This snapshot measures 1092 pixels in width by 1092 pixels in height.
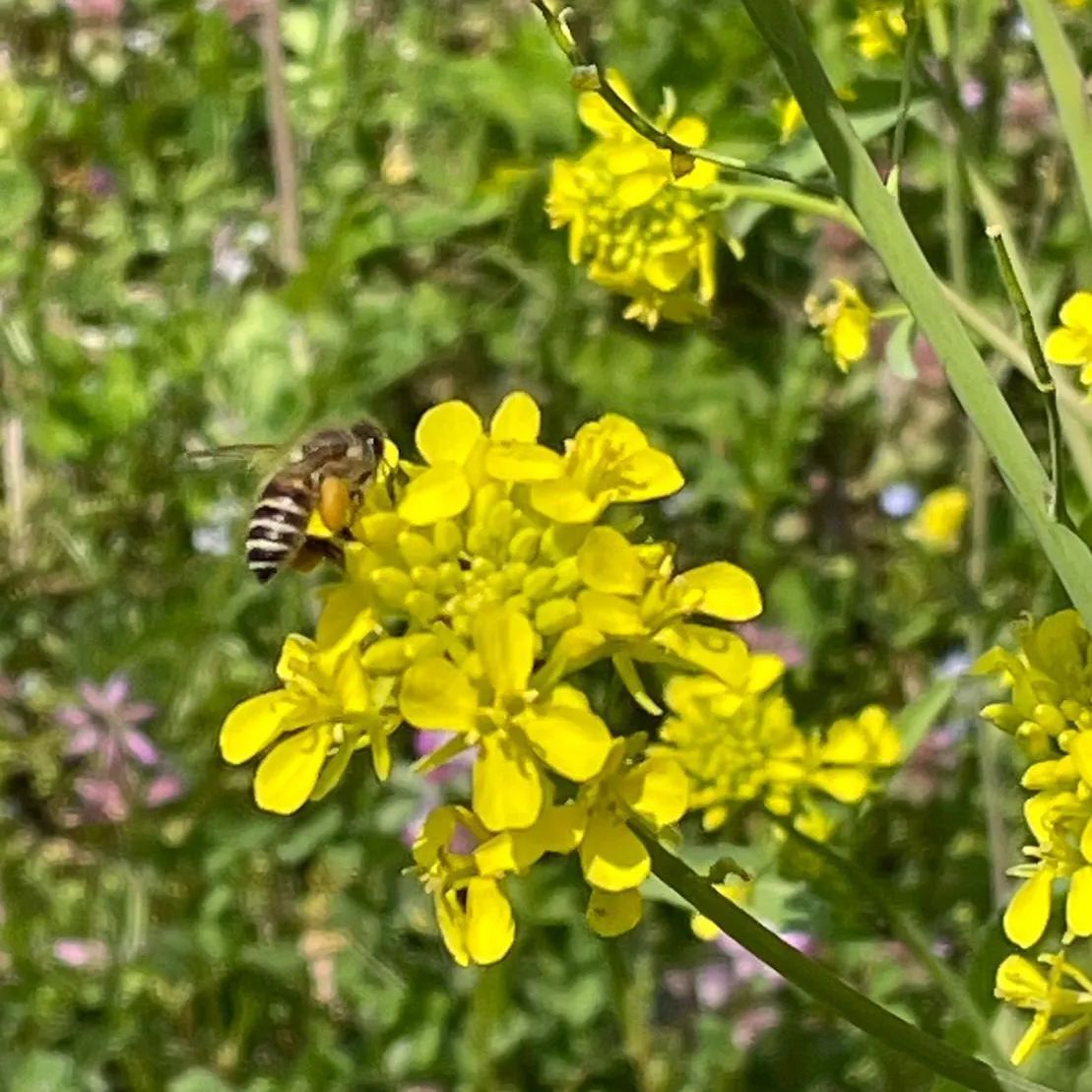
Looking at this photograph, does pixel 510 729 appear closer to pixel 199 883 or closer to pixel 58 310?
pixel 199 883

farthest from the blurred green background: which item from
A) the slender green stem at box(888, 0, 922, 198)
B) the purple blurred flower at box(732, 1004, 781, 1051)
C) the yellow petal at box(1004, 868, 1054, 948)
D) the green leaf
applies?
the yellow petal at box(1004, 868, 1054, 948)

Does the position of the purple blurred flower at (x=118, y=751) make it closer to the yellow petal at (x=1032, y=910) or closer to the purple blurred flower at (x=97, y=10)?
the purple blurred flower at (x=97, y=10)

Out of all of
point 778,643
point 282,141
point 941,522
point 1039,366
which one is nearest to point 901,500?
point 941,522

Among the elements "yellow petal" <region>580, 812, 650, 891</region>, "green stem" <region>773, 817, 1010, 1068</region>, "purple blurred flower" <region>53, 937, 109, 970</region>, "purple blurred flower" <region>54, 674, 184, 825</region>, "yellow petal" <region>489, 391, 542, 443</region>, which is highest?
"yellow petal" <region>489, 391, 542, 443</region>

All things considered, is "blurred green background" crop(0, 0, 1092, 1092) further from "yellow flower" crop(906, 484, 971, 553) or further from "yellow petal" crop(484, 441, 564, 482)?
"yellow petal" crop(484, 441, 564, 482)

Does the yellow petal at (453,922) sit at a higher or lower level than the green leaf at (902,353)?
lower

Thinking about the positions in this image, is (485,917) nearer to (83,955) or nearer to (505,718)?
(505,718)

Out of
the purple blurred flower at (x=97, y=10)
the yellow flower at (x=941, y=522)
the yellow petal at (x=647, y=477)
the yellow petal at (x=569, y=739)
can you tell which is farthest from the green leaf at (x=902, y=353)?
the purple blurred flower at (x=97, y=10)
